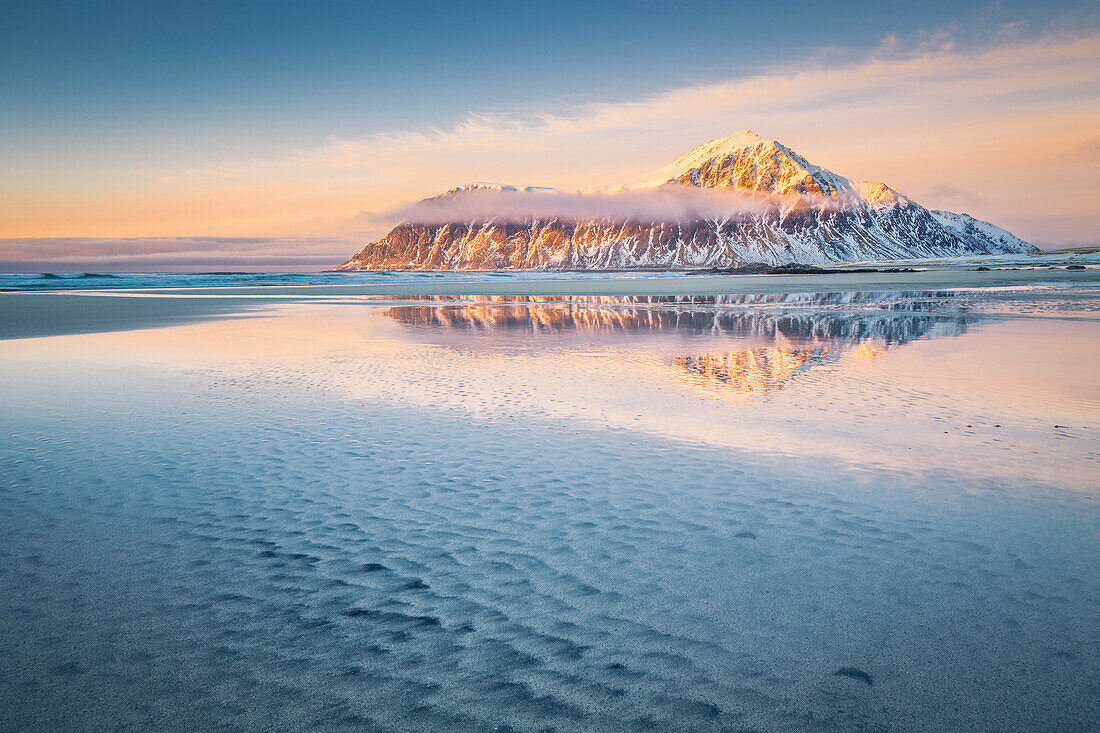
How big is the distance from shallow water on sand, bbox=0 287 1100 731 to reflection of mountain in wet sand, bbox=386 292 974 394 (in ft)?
5.60

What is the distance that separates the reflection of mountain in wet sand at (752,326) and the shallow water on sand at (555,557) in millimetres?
1706

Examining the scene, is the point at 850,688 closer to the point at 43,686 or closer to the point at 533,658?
the point at 533,658

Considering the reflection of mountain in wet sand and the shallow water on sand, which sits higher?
the reflection of mountain in wet sand

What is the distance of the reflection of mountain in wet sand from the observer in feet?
46.1

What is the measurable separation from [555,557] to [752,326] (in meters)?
19.9

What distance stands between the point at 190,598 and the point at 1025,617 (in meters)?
5.91

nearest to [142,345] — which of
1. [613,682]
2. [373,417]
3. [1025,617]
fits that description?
[373,417]

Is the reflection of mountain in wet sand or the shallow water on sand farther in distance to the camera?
the reflection of mountain in wet sand

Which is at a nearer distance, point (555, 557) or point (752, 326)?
point (555, 557)

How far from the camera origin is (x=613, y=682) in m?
3.67

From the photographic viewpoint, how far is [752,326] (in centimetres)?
2344

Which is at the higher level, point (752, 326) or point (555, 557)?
point (752, 326)

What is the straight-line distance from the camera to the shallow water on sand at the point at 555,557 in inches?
141

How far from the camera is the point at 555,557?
529 cm
